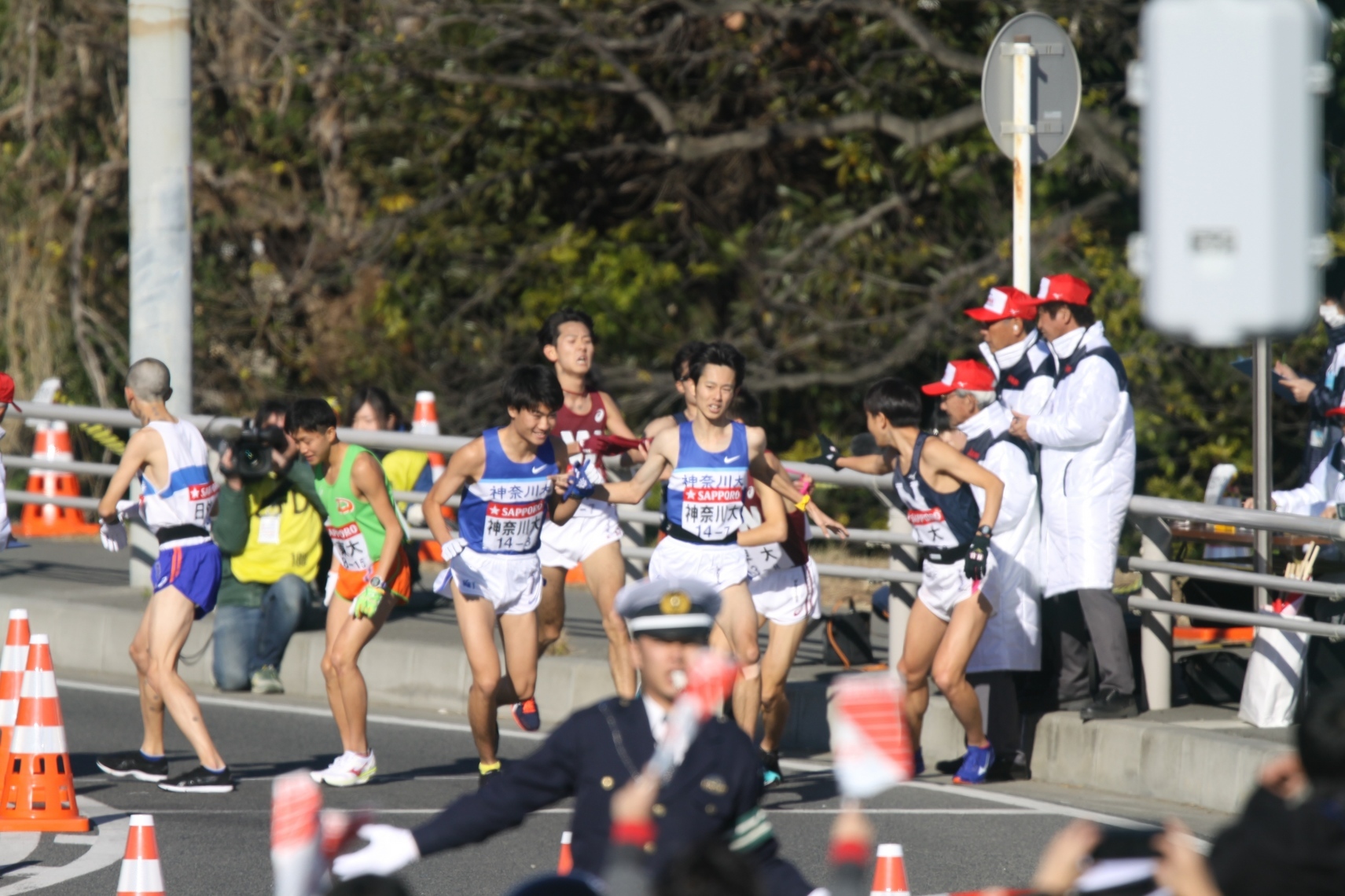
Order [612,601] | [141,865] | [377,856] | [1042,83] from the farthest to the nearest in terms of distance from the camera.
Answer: [1042,83]
[612,601]
[141,865]
[377,856]

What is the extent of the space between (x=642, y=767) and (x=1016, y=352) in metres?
5.93

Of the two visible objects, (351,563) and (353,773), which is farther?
(351,563)

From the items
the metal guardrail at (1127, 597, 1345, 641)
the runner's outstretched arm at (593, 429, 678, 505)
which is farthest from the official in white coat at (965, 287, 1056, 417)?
the runner's outstretched arm at (593, 429, 678, 505)

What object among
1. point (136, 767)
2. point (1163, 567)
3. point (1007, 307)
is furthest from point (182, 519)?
point (1163, 567)

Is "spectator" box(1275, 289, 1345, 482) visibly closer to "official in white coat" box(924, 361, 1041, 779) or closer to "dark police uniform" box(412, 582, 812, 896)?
"official in white coat" box(924, 361, 1041, 779)

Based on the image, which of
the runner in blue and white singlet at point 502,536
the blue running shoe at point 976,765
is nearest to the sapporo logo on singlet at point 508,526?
the runner in blue and white singlet at point 502,536

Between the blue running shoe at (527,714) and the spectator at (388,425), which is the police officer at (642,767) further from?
the spectator at (388,425)

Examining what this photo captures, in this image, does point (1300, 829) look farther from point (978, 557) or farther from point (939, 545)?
point (939, 545)

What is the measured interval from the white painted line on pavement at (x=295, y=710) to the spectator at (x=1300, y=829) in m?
6.98

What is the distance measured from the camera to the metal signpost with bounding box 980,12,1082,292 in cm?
1016

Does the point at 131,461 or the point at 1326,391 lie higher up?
the point at 1326,391

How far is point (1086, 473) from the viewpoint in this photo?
9.37m

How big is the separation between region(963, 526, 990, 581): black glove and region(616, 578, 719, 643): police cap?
4162mm

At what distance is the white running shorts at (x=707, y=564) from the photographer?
8.89 m
